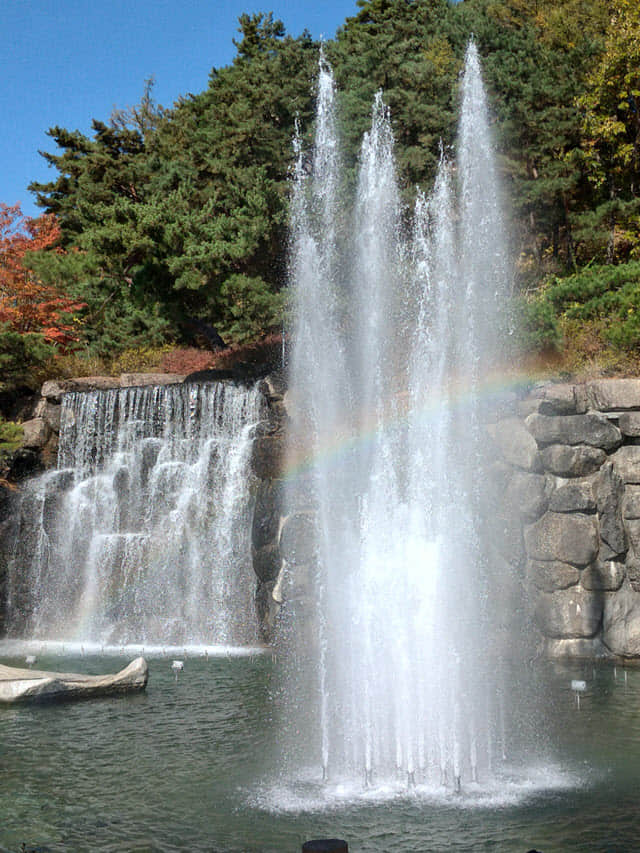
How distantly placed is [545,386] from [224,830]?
34.2 feet

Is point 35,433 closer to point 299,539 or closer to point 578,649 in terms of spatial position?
point 299,539

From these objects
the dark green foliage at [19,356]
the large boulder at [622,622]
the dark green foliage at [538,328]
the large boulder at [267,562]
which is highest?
the dark green foliage at [19,356]

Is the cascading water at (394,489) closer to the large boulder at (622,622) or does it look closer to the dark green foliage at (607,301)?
the dark green foliage at (607,301)

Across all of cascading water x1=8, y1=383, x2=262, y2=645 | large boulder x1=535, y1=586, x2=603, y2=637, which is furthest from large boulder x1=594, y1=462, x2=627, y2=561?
cascading water x1=8, y1=383, x2=262, y2=645

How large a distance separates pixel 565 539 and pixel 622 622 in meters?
1.53

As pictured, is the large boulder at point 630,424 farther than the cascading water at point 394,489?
Yes

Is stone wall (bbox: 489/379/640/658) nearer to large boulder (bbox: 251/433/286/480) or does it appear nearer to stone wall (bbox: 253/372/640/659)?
stone wall (bbox: 253/372/640/659)

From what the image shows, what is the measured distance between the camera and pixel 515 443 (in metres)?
15.1

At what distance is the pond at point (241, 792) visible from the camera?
6.79 m

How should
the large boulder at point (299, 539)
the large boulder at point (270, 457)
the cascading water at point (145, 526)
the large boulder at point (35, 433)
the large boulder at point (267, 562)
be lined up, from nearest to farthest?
the large boulder at point (299, 539), the large boulder at point (267, 562), the large boulder at point (270, 457), the cascading water at point (145, 526), the large boulder at point (35, 433)

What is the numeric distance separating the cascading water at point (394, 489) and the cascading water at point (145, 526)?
6.19 ft

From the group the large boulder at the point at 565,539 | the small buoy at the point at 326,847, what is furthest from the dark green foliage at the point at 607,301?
the small buoy at the point at 326,847

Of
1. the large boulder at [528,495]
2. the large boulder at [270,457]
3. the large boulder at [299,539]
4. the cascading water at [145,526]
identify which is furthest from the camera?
the cascading water at [145,526]

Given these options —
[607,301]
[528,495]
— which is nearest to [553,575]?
[528,495]
